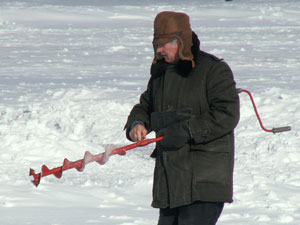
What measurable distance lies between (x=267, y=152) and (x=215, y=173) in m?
4.48

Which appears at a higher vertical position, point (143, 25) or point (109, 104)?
point (109, 104)

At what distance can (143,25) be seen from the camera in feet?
79.2

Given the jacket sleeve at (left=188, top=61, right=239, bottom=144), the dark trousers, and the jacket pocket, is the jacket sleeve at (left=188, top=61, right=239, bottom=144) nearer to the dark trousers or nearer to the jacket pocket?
the jacket pocket

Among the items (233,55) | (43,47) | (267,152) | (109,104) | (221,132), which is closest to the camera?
(221,132)

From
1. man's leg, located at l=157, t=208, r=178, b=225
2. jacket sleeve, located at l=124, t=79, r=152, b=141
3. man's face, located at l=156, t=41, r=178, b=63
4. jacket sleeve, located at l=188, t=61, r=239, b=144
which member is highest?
man's face, located at l=156, t=41, r=178, b=63

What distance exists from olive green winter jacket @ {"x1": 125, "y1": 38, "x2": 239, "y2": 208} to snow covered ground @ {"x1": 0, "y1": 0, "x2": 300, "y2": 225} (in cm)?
191

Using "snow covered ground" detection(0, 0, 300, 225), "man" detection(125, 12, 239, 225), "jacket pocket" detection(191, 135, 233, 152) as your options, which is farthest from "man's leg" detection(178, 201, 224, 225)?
"snow covered ground" detection(0, 0, 300, 225)

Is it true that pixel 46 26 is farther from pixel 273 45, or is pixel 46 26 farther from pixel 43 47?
pixel 273 45

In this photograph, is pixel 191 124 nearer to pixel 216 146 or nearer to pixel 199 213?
pixel 216 146

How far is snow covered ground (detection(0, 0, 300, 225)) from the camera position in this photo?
5.04 m

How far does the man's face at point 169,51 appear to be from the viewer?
268cm

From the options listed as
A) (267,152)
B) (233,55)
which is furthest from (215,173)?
(233,55)

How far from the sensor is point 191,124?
104 inches

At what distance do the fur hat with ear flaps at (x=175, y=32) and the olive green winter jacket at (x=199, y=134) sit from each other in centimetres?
6
